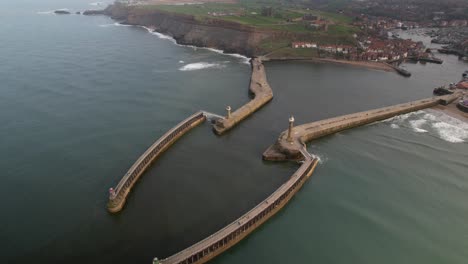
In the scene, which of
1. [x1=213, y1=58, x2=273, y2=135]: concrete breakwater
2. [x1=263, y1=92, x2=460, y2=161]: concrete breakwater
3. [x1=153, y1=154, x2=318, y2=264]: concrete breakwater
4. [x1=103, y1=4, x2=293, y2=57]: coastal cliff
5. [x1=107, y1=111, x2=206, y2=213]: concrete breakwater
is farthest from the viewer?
[x1=103, y1=4, x2=293, y2=57]: coastal cliff

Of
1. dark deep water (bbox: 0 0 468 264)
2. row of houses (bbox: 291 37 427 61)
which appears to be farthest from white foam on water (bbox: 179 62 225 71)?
row of houses (bbox: 291 37 427 61)

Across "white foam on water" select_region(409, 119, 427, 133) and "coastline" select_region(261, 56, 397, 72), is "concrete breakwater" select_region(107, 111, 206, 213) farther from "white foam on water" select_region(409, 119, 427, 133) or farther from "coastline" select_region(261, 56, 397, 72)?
"coastline" select_region(261, 56, 397, 72)

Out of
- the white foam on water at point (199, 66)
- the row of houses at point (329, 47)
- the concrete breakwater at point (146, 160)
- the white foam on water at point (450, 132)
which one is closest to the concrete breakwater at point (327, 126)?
the white foam on water at point (450, 132)

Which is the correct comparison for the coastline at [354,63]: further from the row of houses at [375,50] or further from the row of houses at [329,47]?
the row of houses at [329,47]

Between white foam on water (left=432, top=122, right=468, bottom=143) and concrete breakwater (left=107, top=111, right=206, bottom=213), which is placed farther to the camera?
white foam on water (left=432, top=122, right=468, bottom=143)

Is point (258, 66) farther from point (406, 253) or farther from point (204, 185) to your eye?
point (406, 253)

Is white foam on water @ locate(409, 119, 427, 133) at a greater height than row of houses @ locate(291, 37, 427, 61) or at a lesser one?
lesser

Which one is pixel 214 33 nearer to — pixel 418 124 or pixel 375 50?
pixel 375 50

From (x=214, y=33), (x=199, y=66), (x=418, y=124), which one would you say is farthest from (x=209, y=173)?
(x=214, y=33)
